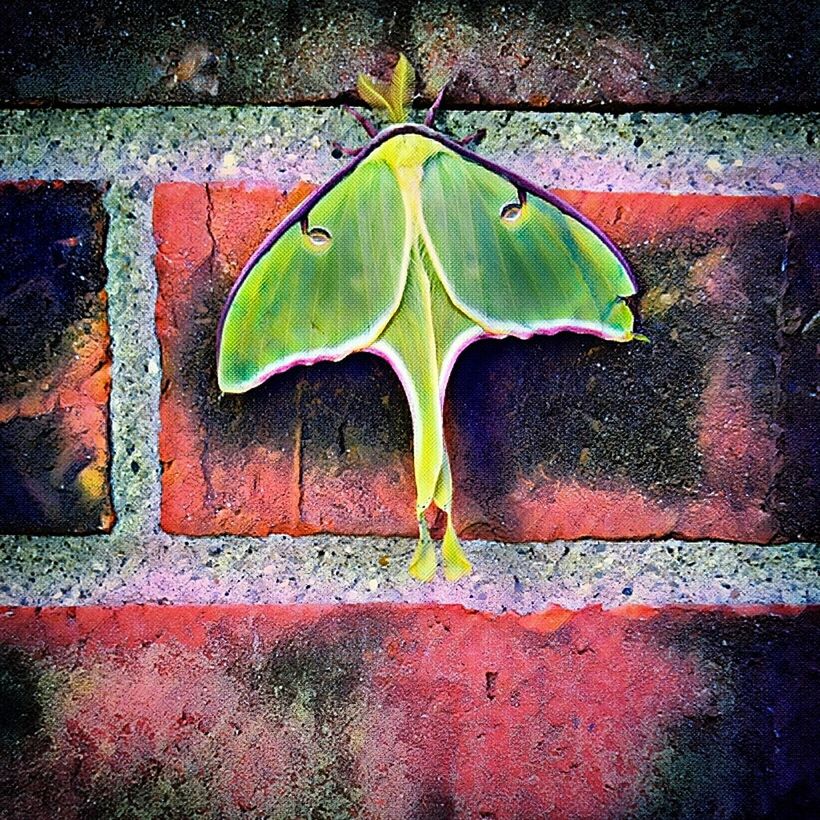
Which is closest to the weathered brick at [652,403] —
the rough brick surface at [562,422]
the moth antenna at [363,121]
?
the rough brick surface at [562,422]

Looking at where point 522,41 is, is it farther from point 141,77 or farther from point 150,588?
point 150,588

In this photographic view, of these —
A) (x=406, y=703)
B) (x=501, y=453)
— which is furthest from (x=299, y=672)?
(x=501, y=453)

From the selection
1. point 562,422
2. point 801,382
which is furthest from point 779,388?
point 562,422

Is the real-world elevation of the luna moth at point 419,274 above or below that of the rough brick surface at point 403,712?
above

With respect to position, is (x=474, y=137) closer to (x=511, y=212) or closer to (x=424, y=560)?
(x=511, y=212)

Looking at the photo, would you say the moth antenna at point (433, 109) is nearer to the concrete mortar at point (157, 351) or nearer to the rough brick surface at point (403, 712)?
the concrete mortar at point (157, 351)

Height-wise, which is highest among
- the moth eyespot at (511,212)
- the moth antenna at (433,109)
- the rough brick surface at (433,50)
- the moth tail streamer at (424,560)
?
the rough brick surface at (433,50)

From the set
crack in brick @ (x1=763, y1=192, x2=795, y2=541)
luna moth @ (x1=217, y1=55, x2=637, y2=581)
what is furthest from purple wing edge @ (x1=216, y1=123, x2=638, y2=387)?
crack in brick @ (x1=763, y1=192, x2=795, y2=541)
